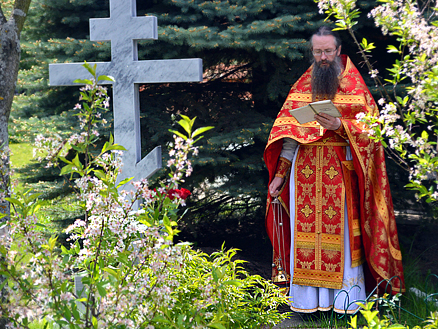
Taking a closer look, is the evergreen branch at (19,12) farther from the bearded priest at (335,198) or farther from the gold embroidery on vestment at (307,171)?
the gold embroidery on vestment at (307,171)

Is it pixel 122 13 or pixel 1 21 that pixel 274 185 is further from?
pixel 1 21

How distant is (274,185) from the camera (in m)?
3.63

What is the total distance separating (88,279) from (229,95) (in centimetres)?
356

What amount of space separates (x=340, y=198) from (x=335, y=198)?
0.12 feet

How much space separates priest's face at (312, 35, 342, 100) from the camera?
3.38m

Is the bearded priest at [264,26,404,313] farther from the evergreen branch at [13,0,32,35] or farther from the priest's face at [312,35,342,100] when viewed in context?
the evergreen branch at [13,0,32,35]

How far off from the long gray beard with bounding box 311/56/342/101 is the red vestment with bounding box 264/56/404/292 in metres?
0.07

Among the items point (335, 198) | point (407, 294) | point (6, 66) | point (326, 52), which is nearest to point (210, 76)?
point (326, 52)

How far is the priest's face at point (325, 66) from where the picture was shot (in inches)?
133

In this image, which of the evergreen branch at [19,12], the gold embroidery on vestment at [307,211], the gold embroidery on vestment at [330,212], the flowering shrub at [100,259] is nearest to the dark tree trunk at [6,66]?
the evergreen branch at [19,12]

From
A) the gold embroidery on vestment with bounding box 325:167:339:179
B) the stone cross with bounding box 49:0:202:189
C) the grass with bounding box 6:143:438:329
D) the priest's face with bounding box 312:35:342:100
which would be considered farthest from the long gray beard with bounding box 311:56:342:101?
the grass with bounding box 6:143:438:329

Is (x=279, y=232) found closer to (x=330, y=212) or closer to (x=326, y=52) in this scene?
(x=330, y=212)

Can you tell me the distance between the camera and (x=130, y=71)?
295 cm

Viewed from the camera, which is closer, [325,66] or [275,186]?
[325,66]
